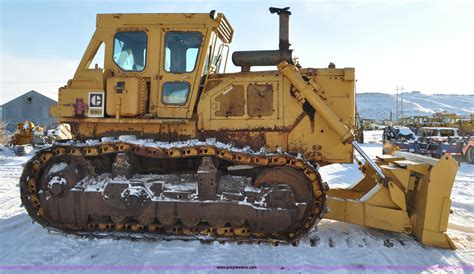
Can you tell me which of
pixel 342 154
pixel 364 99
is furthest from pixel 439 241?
pixel 364 99

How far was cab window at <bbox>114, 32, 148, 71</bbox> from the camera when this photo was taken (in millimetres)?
6859

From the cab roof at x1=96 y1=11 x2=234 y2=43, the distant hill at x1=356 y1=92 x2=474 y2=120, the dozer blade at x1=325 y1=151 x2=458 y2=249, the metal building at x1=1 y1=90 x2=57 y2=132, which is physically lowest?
the dozer blade at x1=325 y1=151 x2=458 y2=249

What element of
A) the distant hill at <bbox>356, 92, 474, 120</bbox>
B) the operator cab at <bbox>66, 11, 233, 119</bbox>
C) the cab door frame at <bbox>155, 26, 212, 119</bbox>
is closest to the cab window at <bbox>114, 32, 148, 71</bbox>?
the operator cab at <bbox>66, 11, 233, 119</bbox>

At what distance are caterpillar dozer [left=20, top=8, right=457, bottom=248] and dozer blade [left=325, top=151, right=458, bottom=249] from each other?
0.06ft

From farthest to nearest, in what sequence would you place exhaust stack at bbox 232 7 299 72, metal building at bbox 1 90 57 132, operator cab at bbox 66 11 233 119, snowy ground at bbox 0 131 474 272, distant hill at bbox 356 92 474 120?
distant hill at bbox 356 92 474 120, metal building at bbox 1 90 57 132, exhaust stack at bbox 232 7 299 72, operator cab at bbox 66 11 233 119, snowy ground at bbox 0 131 474 272

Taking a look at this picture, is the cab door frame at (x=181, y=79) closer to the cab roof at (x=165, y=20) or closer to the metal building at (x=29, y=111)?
the cab roof at (x=165, y=20)

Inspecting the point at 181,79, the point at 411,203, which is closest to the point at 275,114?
the point at 181,79

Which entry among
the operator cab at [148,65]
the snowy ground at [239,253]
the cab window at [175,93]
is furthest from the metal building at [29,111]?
the cab window at [175,93]

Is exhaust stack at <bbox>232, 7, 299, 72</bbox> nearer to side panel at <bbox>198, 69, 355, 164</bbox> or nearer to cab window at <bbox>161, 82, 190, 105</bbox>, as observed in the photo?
side panel at <bbox>198, 69, 355, 164</bbox>

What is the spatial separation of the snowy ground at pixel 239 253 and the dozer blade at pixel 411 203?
0.82 ft

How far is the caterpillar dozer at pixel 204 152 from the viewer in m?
5.93

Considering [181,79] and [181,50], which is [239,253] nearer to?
[181,79]

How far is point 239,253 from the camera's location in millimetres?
5480

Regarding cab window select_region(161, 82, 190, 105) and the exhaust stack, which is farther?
the exhaust stack
